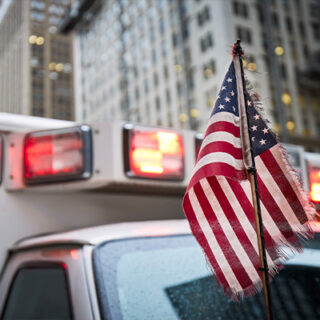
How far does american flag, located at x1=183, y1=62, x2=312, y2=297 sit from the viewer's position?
59.6 inches

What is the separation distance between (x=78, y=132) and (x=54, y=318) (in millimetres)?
923

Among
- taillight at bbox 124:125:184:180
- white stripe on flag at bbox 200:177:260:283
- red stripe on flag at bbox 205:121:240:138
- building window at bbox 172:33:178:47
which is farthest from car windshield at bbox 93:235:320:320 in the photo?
building window at bbox 172:33:178:47

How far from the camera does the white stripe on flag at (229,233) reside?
59.9 inches

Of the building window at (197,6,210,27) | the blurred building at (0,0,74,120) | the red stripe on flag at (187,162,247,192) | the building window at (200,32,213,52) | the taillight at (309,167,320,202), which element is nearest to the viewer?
A: the red stripe on flag at (187,162,247,192)

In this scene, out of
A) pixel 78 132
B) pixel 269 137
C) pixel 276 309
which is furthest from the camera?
pixel 276 309

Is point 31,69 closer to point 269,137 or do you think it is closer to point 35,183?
point 35,183

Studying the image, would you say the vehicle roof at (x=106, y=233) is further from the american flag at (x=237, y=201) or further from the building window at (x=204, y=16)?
the building window at (x=204, y=16)

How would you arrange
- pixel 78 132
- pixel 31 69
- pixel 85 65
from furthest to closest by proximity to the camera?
pixel 85 65, pixel 31 69, pixel 78 132

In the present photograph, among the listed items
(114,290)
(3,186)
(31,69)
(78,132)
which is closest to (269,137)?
(114,290)

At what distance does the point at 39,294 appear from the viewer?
8.54 feet

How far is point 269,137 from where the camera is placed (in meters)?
1.56

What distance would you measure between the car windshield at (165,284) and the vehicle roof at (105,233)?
37 millimetres

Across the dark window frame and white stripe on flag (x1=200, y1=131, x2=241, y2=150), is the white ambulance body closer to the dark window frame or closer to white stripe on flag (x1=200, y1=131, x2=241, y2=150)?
the dark window frame

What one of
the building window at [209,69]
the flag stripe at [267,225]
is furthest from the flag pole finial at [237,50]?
the building window at [209,69]
